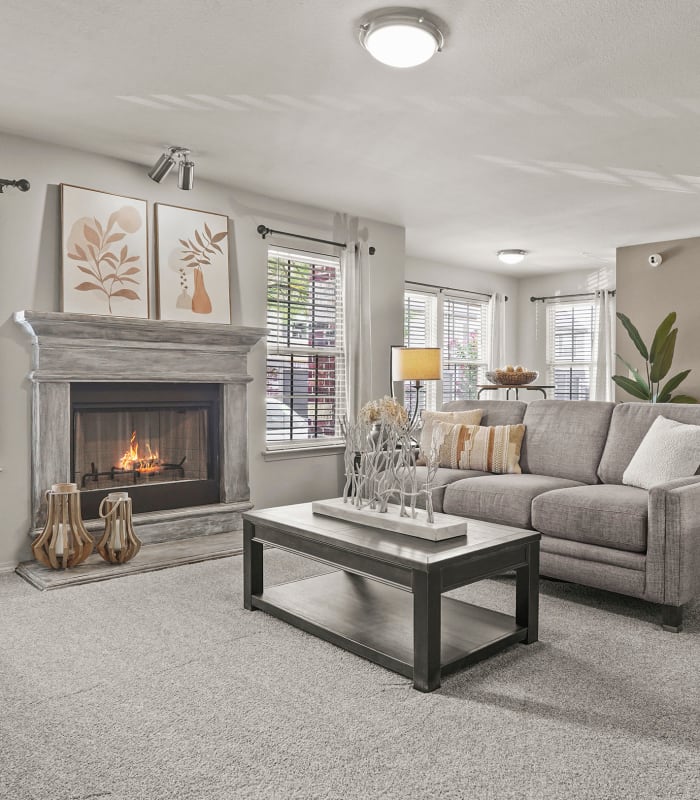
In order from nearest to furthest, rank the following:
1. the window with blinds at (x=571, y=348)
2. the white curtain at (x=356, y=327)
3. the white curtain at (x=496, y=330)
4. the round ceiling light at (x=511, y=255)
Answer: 1. the white curtain at (x=356, y=327)
2. the round ceiling light at (x=511, y=255)
3. the window with blinds at (x=571, y=348)
4. the white curtain at (x=496, y=330)

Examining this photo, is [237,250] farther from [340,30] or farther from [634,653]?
[634,653]

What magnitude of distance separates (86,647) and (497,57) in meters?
3.08

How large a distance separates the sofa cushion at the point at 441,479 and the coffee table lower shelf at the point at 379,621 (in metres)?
0.86

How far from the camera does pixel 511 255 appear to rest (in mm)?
7070

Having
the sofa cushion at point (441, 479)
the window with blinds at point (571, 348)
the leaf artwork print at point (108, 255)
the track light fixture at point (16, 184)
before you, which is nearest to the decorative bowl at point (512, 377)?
the sofa cushion at point (441, 479)

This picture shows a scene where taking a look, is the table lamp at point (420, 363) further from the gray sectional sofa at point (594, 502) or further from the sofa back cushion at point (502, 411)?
the gray sectional sofa at point (594, 502)

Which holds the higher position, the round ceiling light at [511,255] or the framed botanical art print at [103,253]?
the round ceiling light at [511,255]

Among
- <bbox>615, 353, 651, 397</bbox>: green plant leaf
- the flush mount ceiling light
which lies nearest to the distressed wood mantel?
the flush mount ceiling light

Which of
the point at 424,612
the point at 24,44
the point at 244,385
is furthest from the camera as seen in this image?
the point at 244,385

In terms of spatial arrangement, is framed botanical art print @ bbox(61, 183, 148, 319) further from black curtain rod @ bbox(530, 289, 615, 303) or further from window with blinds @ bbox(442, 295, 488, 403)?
black curtain rod @ bbox(530, 289, 615, 303)

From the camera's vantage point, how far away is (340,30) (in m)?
2.75

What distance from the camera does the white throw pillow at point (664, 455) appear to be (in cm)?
330

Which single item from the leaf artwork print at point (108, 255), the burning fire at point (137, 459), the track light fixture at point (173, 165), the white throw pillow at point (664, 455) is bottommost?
the burning fire at point (137, 459)

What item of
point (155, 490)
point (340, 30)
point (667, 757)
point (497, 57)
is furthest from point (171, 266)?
point (667, 757)
